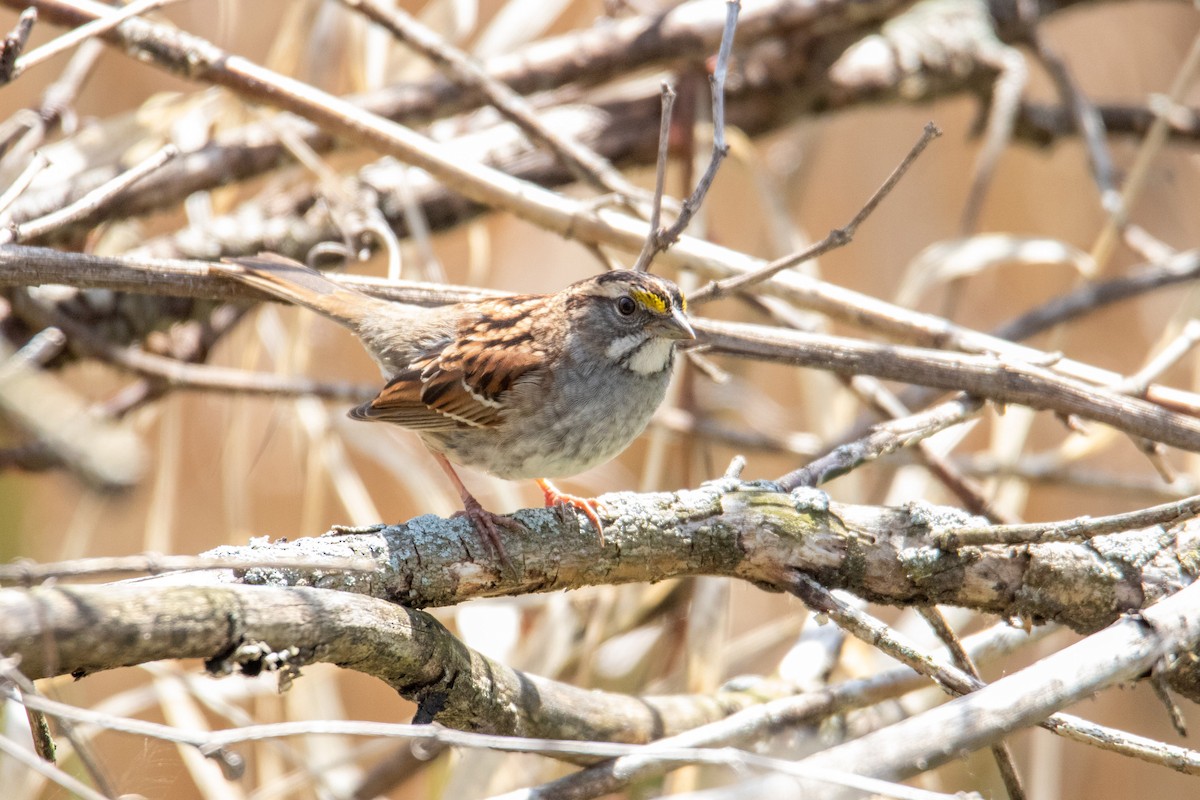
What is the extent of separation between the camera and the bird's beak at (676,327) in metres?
2.73

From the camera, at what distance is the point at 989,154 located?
3.96 metres

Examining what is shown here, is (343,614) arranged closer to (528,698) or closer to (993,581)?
(528,698)

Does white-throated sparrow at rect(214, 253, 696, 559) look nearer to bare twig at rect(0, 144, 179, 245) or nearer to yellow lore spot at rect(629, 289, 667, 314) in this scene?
yellow lore spot at rect(629, 289, 667, 314)

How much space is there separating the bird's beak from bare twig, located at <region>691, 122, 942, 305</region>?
93mm

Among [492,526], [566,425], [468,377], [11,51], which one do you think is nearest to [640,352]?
[566,425]

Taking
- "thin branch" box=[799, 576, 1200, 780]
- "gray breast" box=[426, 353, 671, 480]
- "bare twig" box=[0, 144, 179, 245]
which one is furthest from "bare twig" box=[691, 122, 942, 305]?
"bare twig" box=[0, 144, 179, 245]

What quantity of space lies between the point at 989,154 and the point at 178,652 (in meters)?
3.43

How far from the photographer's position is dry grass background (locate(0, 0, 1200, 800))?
146 inches

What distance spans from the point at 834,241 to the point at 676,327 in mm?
560

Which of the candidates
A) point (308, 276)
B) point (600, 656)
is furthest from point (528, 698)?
point (600, 656)

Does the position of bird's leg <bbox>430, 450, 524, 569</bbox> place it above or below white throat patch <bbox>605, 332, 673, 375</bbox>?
below

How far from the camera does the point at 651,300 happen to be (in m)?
2.86

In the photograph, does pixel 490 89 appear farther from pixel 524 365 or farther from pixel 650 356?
pixel 650 356

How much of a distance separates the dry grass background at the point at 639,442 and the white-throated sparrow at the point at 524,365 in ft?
2.34
